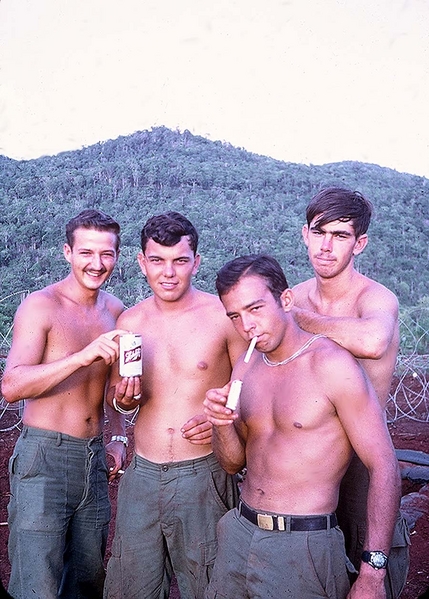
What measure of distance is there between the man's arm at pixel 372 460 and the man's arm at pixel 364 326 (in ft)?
1.05

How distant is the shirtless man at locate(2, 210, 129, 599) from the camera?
139 inches

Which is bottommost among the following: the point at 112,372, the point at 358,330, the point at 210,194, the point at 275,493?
the point at 275,493

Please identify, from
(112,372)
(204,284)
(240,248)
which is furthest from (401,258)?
(112,372)

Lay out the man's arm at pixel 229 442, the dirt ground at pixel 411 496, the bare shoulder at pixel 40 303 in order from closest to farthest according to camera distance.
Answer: the man's arm at pixel 229 442 → the bare shoulder at pixel 40 303 → the dirt ground at pixel 411 496

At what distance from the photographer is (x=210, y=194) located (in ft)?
93.4

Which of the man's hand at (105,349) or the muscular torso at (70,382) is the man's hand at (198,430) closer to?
the man's hand at (105,349)

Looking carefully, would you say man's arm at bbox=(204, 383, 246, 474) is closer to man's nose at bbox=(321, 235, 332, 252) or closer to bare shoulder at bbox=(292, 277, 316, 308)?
bare shoulder at bbox=(292, 277, 316, 308)

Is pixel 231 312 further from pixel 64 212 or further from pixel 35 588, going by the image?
pixel 64 212

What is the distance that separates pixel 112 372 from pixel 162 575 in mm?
1210

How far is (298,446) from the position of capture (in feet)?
9.33

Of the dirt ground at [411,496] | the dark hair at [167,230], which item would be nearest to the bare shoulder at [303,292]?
the dark hair at [167,230]

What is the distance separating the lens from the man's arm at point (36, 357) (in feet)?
10.8

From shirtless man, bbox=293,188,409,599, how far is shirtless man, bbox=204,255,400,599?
340 mm

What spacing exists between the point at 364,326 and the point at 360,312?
309mm
